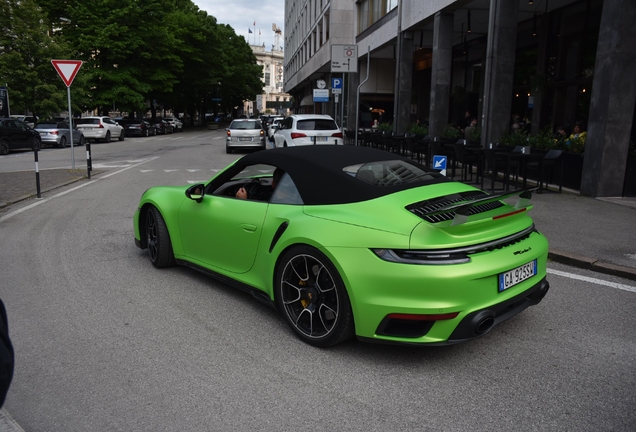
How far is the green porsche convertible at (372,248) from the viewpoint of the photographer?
3.43 metres

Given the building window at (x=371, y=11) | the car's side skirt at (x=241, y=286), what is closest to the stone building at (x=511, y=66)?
the building window at (x=371, y=11)

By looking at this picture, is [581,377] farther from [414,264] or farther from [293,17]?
[293,17]

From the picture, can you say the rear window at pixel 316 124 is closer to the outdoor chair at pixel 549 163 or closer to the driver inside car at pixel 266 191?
the outdoor chair at pixel 549 163

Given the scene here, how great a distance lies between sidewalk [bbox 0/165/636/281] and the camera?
638cm

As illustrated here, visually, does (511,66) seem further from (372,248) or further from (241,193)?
(372,248)

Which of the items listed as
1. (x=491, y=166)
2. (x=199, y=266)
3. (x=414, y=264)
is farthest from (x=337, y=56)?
(x=414, y=264)

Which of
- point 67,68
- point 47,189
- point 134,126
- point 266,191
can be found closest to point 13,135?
point 67,68

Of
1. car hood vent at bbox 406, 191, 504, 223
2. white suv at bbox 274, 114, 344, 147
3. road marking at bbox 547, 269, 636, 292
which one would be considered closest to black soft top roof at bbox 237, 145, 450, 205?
car hood vent at bbox 406, 191, 504, 223

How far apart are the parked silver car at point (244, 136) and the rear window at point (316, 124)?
264 inches

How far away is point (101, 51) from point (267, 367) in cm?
4478

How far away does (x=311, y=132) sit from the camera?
18609mm

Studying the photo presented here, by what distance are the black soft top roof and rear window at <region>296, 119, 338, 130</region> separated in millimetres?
14047

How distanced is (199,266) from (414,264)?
102 inches

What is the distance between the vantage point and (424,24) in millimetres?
22609
